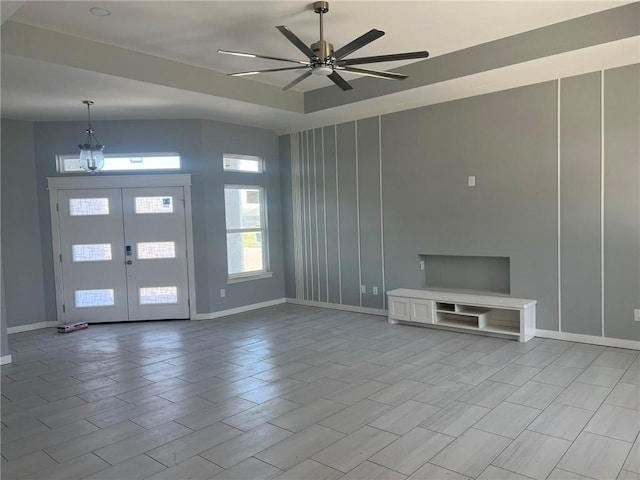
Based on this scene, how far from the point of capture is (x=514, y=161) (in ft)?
17.2

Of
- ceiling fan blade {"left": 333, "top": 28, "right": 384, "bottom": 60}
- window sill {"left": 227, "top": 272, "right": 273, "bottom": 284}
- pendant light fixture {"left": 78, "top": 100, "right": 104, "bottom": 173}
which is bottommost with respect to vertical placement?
window sill {"left": 227, "top": 272, "right": 273, "bottom": 284}

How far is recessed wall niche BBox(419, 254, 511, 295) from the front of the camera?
564cm

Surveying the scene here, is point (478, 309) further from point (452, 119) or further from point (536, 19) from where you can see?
point (536, 19)

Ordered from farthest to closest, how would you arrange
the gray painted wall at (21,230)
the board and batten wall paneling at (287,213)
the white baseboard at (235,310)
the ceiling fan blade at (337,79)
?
1. the board and batten wall paneling at (287,213)
2. the white baseboard at (235,310)
3. the gray painted wall at (21,230)
4. the ceiling fan blade at (337,79)

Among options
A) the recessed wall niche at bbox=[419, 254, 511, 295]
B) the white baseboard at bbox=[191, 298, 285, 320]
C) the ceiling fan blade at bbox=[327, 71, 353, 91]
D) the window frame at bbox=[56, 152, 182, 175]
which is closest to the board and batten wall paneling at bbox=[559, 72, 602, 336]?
the recessed wall niche at bbox=[419, 254, 511, 295]

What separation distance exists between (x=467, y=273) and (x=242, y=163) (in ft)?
12.8

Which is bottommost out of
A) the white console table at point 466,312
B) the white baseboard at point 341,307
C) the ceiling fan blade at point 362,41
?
the white baseboard at point 341,307

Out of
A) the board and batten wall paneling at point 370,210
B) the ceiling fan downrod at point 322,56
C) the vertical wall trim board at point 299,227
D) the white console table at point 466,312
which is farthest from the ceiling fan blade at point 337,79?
the vertical wall trim board at point 299,227

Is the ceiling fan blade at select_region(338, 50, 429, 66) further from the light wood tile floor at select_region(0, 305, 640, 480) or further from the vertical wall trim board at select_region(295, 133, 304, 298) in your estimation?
the vertical wall trim board at select_region(295, 133, 304, 298)

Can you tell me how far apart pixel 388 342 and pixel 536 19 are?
11.9ft

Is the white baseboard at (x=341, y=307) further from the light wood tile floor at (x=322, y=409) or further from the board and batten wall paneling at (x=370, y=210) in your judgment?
the light wood tile floor at (x=322, y=409)

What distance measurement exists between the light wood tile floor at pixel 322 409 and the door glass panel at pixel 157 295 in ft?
3.92

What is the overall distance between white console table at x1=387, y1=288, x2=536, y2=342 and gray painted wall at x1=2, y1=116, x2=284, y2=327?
2.72 m

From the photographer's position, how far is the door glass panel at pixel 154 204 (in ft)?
21.7
